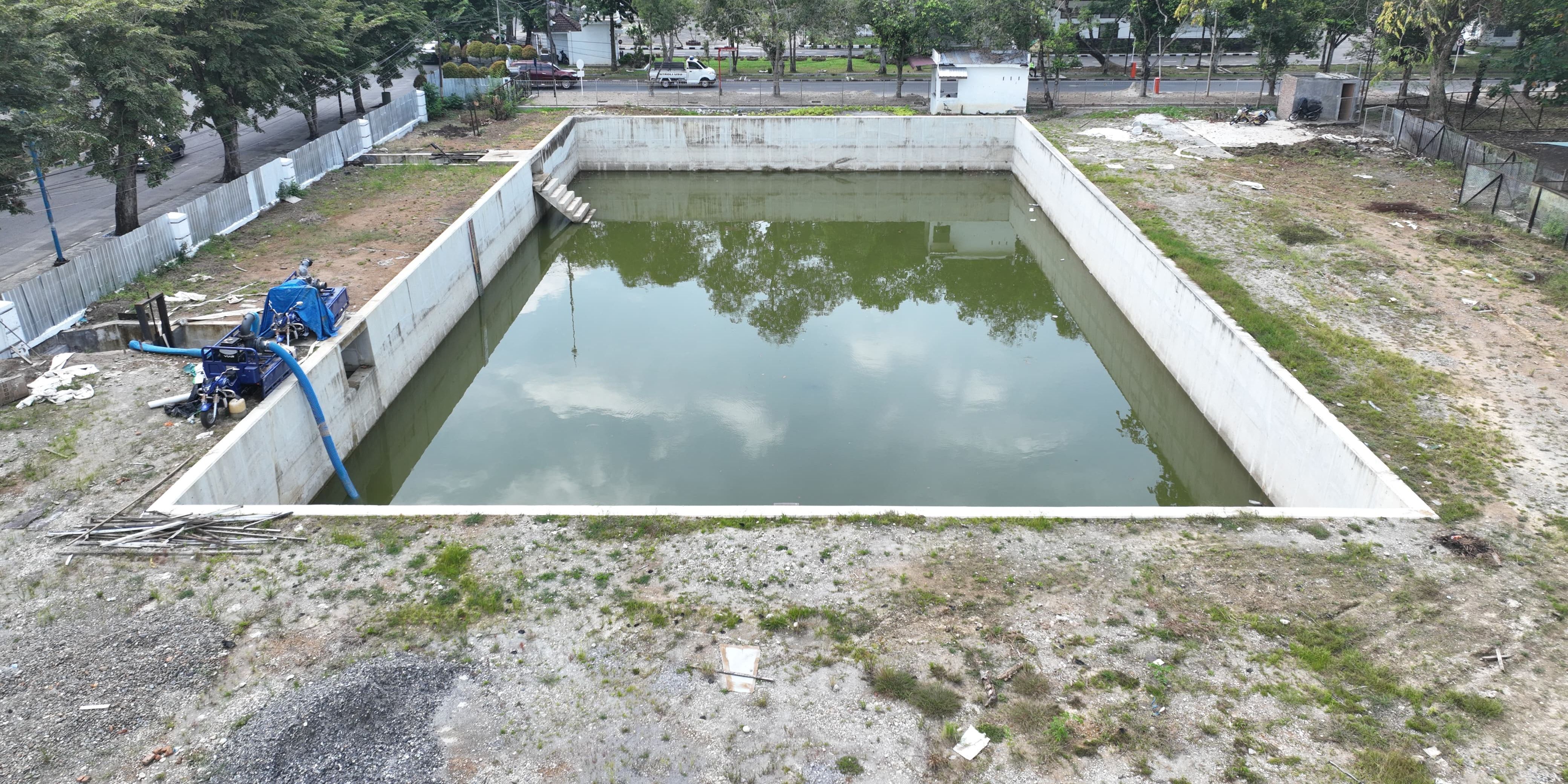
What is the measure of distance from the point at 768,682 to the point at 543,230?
2204 centimetres

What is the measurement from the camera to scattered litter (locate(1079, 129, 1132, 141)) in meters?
30.8

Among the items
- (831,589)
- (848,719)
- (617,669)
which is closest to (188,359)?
(617,669)

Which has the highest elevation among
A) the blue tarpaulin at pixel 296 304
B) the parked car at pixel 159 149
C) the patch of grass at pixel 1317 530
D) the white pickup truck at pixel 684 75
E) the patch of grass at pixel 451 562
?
the white pickup truck at pixel 684 75

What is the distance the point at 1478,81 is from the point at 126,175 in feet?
121

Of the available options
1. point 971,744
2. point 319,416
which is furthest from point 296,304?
point 971,744

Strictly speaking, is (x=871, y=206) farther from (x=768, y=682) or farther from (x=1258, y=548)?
(x=768, y=682)

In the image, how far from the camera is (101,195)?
24.2 m

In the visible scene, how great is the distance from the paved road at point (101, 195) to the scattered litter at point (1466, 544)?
22136mm

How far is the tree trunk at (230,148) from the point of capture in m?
24.0

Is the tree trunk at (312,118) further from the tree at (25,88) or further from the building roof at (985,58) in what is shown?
the building roof at (985,58)

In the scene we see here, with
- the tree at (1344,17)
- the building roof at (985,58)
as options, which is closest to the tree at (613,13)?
the building roof at (985,58)

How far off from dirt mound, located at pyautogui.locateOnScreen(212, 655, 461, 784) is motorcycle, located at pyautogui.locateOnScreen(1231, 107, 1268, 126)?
101 ft

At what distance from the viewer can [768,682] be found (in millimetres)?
9047

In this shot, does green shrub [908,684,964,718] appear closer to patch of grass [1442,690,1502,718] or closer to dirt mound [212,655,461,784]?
dirt mound [212,655,461,784]
